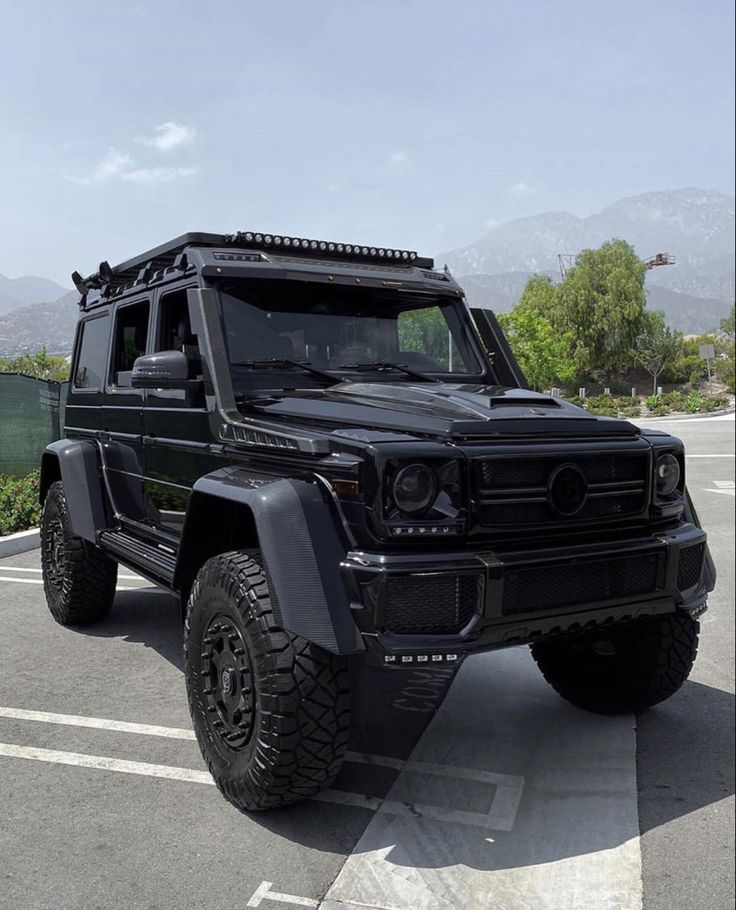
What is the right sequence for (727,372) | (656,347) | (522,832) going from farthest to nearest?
(656,347) < (727,372) < (522,832)

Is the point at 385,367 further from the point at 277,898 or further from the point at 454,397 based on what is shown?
the point at 277,898

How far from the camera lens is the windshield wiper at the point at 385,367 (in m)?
4.11

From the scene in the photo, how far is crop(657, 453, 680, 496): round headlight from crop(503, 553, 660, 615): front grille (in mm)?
334

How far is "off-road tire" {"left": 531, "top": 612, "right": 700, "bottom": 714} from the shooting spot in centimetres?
371

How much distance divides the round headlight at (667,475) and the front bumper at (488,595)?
30cm

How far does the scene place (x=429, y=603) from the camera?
273cm

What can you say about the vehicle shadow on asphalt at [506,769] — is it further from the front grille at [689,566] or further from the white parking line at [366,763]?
the front grille at [689,566]

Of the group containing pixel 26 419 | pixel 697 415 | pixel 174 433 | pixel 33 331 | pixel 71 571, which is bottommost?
pixel 697 415

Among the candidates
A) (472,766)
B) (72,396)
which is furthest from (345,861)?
(72,396)

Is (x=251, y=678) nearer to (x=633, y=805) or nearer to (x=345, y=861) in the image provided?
(x=345, y=861)

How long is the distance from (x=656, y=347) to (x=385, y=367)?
5828cm

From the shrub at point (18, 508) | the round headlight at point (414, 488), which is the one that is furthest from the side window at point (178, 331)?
the shrub at point (18, 508)

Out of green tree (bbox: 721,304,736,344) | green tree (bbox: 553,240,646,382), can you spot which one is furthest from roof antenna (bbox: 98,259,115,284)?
green tree (bbox: 721,304,736,344)

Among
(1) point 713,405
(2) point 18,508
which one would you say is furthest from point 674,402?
(2) point 18,508
